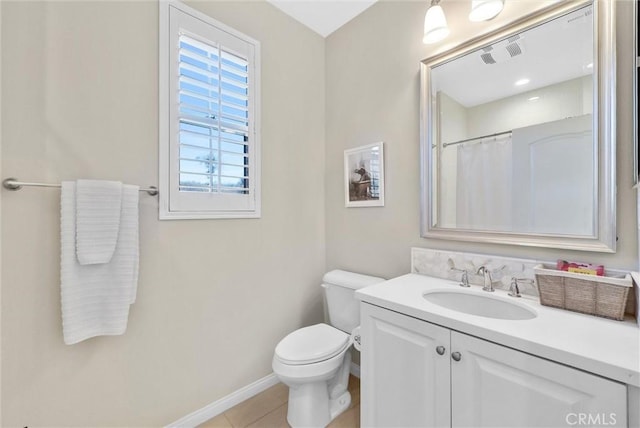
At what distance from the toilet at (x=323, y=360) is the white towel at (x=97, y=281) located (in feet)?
2.59

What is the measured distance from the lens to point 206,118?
5.08 ft

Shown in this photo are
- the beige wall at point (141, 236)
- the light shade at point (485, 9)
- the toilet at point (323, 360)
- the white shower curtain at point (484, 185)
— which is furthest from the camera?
the toilet at point (323, 360)

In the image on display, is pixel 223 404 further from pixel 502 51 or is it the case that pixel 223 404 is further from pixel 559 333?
pixel 502 51

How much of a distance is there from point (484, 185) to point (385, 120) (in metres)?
0.73

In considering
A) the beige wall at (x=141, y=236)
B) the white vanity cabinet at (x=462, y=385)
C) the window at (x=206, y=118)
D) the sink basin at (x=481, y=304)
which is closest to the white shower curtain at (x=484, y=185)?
the sink basin at (x=481, y=304)

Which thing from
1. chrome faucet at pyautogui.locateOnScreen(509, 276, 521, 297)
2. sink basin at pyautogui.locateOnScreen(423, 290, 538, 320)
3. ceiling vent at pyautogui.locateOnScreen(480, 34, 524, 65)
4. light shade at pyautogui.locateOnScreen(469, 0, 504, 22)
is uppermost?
light shade at pyautogui.locateOnScreen(469, 0, 504, 22)

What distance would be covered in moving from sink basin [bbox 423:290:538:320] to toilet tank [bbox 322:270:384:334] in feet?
1.45

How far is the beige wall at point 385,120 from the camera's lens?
149 cm

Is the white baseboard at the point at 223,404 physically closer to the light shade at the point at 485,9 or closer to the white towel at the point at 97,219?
the white towel at the point at 97,219

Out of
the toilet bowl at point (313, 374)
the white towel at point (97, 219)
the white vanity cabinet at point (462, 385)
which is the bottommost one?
the toilet bowl at point (313, 374)

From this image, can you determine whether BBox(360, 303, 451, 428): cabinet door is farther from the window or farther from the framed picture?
the window

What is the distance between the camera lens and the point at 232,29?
167 centimetres

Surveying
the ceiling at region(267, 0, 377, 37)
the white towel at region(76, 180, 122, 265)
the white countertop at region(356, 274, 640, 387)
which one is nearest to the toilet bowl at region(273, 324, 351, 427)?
the white countertop at region(356, 274, 640, 387)

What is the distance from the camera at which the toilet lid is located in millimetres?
1423
